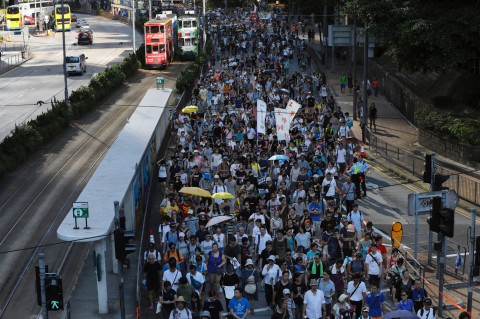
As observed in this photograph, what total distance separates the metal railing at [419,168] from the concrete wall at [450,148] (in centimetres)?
118

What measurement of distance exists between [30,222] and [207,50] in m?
52.2

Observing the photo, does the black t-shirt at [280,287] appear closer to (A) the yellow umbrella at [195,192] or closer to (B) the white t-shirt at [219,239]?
(B) the white t-shirt at [219,239]

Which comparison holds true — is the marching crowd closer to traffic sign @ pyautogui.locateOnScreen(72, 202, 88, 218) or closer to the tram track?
traffic sign @ pyautogui.locateOnScreen(72, 202, 88, 218)

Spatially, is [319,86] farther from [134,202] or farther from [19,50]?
[19,50]

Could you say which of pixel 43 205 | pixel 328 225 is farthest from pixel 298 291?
pixel 43 205

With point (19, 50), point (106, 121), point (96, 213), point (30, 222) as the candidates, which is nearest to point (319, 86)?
point (106, 121)

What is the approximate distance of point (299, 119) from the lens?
41.5 m

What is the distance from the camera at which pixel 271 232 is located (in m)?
25.7

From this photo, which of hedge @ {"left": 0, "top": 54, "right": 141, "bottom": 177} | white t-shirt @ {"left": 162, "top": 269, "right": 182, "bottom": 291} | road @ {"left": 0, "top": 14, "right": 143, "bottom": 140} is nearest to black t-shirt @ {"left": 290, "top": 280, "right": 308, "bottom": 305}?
white t-shirt @ {"left": 162, "top": 269, "right": 182, "bottom": 291}

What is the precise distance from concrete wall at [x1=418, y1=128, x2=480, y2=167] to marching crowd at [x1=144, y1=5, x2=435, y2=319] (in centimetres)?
443

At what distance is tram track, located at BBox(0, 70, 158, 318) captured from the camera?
1012 inches

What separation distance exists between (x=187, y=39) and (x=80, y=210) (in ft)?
203

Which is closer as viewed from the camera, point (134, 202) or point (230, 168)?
point (134, 202)

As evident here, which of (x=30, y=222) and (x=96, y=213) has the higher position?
(x=96, y=213)
